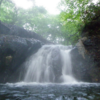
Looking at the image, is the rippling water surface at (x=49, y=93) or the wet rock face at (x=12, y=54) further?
the wet rock face at (x=12, y=54)

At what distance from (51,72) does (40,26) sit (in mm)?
25855

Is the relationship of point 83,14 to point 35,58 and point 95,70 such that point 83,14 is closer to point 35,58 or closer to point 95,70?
point 95,70

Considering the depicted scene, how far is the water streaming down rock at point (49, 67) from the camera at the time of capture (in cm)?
1182

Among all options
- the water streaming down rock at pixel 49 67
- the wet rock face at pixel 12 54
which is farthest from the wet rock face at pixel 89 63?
the wet rock face at pixel 12 54

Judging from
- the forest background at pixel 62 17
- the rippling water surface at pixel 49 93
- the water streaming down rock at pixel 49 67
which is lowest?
the rippling water surface at pixel 49 93

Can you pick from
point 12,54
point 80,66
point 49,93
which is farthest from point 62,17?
point 49,93

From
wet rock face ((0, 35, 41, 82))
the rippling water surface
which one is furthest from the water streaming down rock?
the rippling water surface

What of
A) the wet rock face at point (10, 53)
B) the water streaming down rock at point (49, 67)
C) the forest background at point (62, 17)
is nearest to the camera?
the wet rock face at point (10, 53)

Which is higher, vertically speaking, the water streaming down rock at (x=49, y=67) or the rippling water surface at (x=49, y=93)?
the water streaming down rock at (x=49, y=67)

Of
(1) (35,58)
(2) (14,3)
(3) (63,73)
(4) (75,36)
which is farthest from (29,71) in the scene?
(2) (14,3)

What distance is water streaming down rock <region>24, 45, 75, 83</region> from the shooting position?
11.8 m

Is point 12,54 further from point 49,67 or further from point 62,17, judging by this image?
point 62,17

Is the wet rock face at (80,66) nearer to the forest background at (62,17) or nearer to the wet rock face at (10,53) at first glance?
the forest background at (62,17)

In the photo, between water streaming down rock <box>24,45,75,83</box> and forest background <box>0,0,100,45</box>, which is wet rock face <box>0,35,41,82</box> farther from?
forest background <box>0,0,100,45</box>
